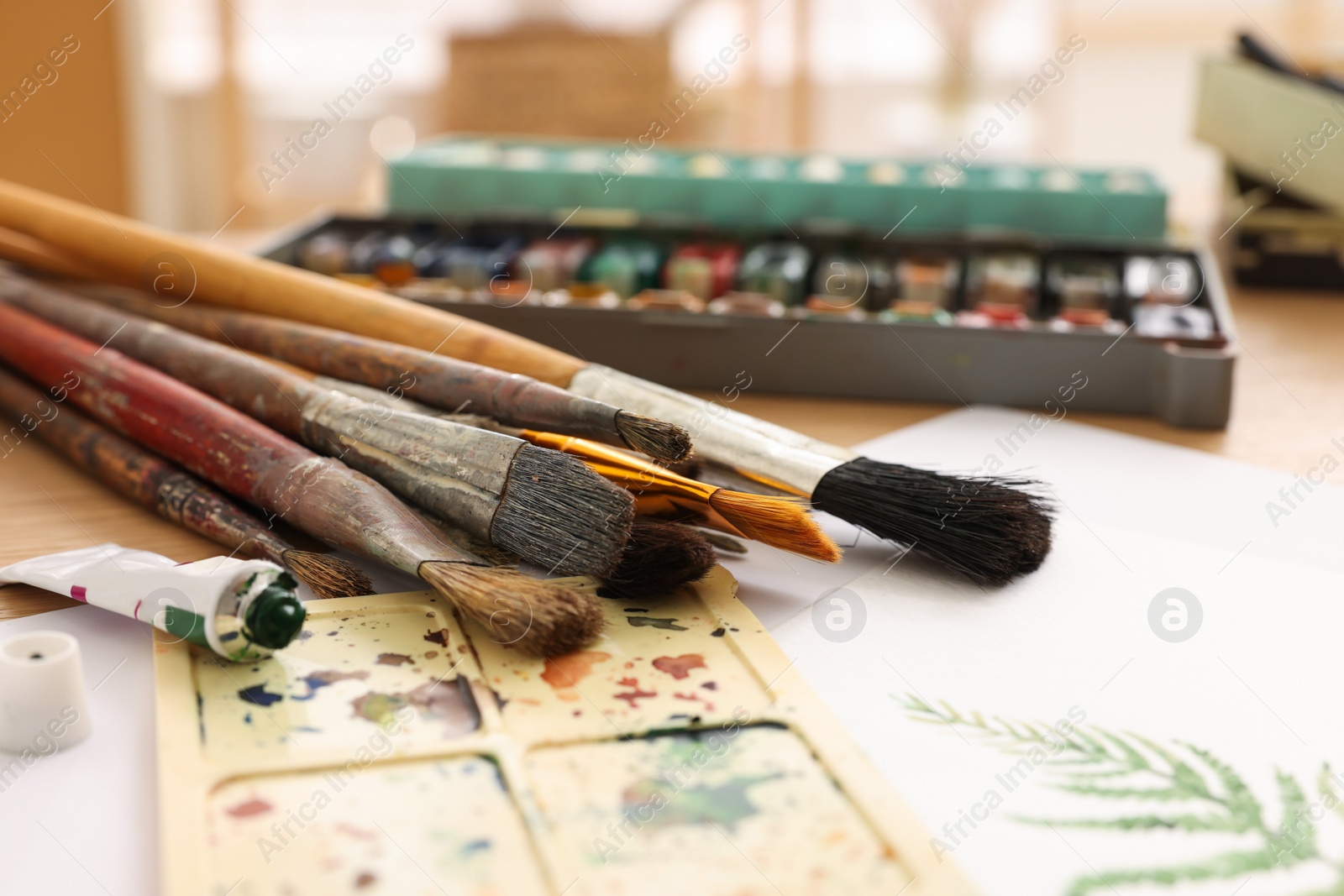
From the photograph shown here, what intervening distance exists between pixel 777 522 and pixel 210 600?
33 cm

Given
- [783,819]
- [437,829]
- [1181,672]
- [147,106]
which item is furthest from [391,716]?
[147,106]

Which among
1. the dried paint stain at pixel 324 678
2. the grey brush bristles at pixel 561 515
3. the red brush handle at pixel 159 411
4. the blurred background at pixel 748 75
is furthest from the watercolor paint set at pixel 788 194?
the blurred background at pixel 748 75

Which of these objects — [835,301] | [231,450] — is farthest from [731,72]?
[231,450]

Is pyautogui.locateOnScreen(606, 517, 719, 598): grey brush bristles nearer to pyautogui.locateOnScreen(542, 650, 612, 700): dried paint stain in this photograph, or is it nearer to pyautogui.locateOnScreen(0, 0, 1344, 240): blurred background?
pyautogui.locateOnScreen(542, 650, 612, 700): dried paint stain

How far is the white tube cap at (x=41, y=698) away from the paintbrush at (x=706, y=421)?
39 centimetres

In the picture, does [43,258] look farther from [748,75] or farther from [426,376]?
[748,75]

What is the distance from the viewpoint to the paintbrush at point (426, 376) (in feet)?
2.50

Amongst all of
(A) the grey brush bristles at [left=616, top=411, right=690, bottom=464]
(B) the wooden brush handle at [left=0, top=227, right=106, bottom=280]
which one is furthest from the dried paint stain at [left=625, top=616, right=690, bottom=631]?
(B) the wooden brush handle at [left=0, top=227, right=106, bottom=280]

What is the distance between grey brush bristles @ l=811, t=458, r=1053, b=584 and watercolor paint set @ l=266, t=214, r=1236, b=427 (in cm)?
32

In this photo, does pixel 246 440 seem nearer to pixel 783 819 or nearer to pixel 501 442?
pixel 501 442

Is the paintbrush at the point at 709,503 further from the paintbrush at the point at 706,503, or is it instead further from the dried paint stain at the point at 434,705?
the dried paint stain at the point at 434,705

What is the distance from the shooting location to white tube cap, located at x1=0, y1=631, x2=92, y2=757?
1.91ft

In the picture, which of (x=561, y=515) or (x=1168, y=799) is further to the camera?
(x=561, y=515)

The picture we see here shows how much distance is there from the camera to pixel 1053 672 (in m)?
0.68
